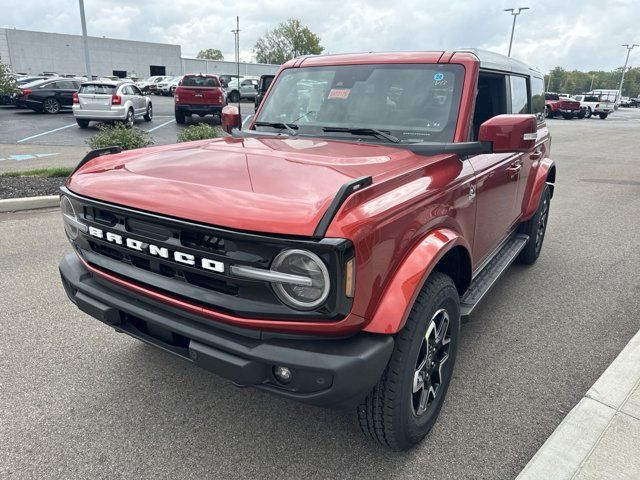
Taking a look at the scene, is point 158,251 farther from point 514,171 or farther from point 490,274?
point 514,171

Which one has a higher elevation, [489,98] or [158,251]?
[489,98]

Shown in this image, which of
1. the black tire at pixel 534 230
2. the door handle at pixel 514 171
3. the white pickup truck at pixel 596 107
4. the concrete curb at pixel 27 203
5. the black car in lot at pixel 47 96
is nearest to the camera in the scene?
the door handle at pixel 514 171

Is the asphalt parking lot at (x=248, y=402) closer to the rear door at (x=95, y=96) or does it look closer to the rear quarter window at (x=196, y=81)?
the rear door at (x=95, y=96)

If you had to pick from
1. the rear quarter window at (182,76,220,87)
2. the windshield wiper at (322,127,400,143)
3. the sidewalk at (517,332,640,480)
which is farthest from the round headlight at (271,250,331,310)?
the rear quarter window at (182,76,220,87)

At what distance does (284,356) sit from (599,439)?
1.68 metres

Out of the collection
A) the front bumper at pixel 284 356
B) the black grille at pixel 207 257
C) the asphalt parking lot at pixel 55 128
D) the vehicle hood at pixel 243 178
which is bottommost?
the asphalt parking lot at pixel 55 128

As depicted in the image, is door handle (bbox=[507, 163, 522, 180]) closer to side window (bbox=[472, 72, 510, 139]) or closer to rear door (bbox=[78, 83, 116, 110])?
side window (bbox=[472, 72, 510, 139])

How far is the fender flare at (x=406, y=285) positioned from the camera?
1.98 m

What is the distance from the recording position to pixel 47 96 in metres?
21.2

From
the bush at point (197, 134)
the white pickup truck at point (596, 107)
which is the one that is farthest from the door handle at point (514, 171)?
the white pickup truck at point (596, 107)

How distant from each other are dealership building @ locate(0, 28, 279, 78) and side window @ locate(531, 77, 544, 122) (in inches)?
2310

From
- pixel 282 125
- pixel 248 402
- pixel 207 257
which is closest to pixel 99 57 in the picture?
pixel 282 125

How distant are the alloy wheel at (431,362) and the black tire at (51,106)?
23.4 metres

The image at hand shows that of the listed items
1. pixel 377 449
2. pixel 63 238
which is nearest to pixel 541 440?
pixel 377 449
